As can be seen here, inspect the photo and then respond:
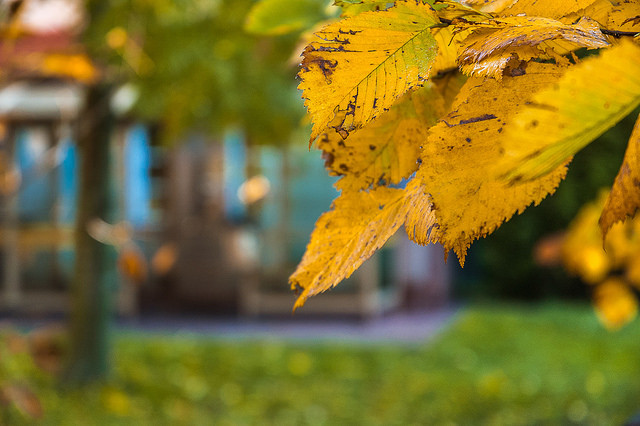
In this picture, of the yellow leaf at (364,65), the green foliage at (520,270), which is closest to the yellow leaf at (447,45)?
the yellow leaf at (364,65)

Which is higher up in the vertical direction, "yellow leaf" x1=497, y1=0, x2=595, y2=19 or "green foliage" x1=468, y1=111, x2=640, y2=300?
"yellow leaf" x1=497, y1=0, x2=595, y2=19

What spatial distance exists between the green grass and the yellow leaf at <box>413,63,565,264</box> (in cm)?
337

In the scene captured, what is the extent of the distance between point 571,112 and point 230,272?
844 cm

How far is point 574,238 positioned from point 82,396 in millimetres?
3460

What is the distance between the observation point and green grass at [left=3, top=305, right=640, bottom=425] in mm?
4055

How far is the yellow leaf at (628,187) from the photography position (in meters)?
0.31

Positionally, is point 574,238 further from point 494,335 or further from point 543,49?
point 494,335

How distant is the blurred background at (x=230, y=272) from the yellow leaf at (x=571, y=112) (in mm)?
177

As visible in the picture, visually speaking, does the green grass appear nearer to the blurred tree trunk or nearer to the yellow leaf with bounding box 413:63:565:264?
the blurred tree trunk

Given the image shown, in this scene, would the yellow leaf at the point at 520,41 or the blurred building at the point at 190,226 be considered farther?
the blurred building at the point at 190,226

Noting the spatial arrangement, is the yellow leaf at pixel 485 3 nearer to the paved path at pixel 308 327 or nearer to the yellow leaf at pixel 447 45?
the yellow leaf at pixel 447 45

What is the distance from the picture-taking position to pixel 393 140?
1.69ft

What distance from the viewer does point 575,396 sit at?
426 centimetres

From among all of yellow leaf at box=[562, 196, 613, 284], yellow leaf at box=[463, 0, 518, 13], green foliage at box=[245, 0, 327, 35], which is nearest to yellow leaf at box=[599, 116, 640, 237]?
yellow leaf at box=[463, 0, 518, 13]
